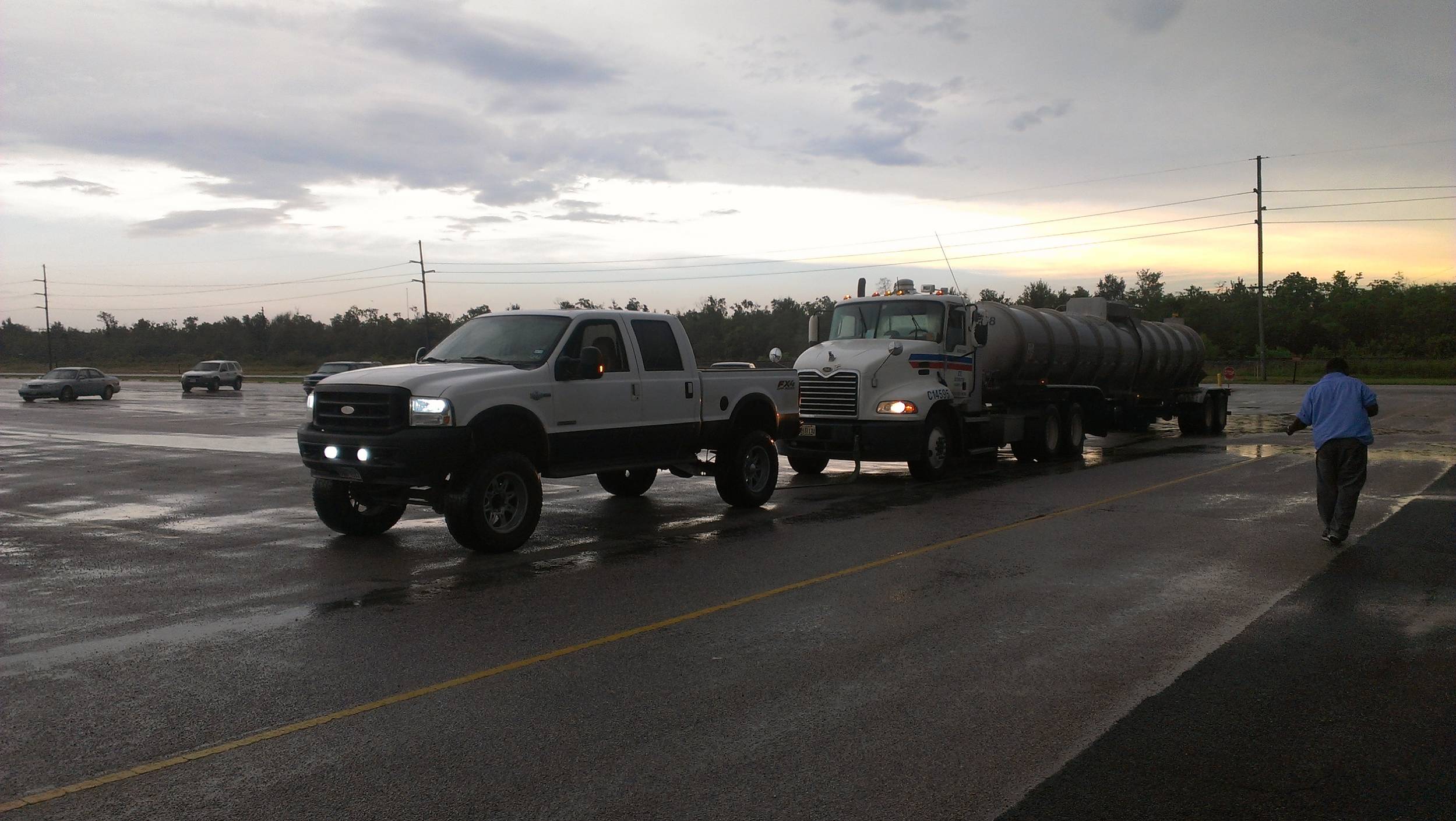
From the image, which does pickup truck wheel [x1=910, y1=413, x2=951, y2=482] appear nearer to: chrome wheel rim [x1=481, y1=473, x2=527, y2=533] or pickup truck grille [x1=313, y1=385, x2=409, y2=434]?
chrome wheel rim [x1=481, y1=473, x2=527, y2=533]

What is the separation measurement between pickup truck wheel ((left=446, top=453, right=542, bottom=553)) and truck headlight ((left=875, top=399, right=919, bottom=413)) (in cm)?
704

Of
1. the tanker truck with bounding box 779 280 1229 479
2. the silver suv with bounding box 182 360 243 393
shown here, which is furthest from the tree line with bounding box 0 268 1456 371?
the tanker truck with bounding box 779 280 1229 479

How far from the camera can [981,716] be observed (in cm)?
513

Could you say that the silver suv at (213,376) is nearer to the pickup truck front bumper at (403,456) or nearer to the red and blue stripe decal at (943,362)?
the red and blue stripe decal at (943,362)

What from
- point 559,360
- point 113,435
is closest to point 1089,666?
point 559,360

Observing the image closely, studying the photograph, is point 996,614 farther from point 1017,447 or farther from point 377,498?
point 1017,447

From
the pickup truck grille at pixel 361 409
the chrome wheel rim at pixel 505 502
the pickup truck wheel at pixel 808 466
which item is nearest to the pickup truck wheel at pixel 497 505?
the chrome wheel rim at pixel 505 502

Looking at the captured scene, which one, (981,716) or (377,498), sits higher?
(377,498)

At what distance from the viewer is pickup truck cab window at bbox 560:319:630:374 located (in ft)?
35.0

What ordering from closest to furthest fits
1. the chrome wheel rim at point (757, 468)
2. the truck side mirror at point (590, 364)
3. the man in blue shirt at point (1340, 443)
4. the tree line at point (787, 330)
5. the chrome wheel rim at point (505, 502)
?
1. the chrome wheel rim at point (505, 502)
2. the man in blue shirt at point (1340, 443)
3. the truck side mirror at point (590, 364)
4. the chrome wheel rim at point (757, 468)
5. the tree line at point (787, 330)

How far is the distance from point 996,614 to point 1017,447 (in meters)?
11.9

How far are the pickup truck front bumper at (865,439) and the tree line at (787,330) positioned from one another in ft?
178

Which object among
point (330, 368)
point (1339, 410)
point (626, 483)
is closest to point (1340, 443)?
point (1339, 410)

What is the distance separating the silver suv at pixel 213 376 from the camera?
51.4 meters
